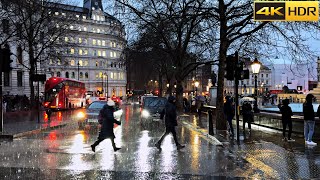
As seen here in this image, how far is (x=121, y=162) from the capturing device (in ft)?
37.4

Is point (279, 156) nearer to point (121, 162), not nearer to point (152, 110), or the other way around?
point (121, 162)

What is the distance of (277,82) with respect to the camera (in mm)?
96000

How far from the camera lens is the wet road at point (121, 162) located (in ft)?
31.9

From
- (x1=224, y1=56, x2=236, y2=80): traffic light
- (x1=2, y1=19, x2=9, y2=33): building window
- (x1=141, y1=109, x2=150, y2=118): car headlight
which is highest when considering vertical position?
(x1=2, y1=19, x2=9, y2=33): building window

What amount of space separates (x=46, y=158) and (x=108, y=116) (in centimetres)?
248

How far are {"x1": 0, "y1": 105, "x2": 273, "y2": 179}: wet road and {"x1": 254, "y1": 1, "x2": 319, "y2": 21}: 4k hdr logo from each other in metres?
4.97

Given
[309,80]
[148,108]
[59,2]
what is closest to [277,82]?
[309,80]

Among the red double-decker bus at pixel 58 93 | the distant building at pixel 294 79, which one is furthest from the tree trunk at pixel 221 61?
the red double-decker bus at pixel 58 93

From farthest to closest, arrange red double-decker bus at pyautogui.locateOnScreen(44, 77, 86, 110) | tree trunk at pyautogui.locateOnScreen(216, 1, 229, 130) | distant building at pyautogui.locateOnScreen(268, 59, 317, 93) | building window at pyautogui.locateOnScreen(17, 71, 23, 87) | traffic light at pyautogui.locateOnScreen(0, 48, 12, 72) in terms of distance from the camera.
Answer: building window at pyautogui.locateOnScreen(17, 71, 23, 87), distant building at pyautogui.locateOnScreen(268, 59, 317, 93), red double-decker bus at pyautogui.locateOnScreen(44, 77, 86, 110), tree trunk at pyautogui.locateOnScreen(216, 1, 229, 130), traffic light at pyautogui.locateOnScreen(0, 48, 12, 72)

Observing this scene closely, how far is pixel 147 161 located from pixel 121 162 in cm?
74

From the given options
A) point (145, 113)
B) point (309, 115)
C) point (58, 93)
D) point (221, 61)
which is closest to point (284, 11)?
point (309, 115)

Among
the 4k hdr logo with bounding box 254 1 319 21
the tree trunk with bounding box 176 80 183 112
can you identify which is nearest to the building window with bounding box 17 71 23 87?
the tree trunk with bounding box 176 80 183 112

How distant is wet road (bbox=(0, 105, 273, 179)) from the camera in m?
9.71

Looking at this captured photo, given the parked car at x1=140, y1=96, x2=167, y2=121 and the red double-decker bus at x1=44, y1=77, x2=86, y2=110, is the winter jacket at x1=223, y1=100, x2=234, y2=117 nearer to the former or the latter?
the parked car at x1=140, y1=96, x2=167, y2=121
